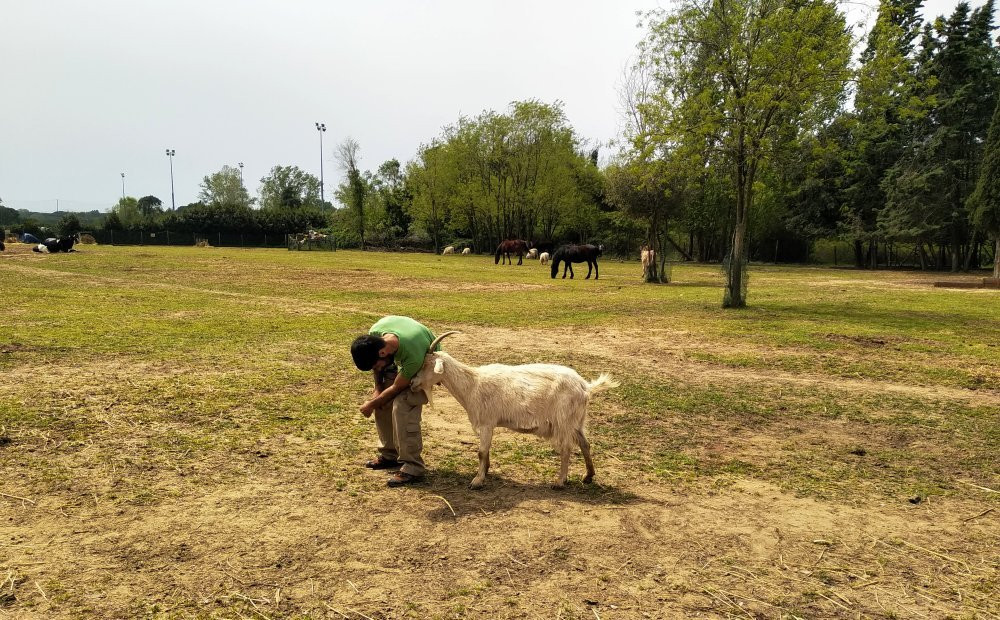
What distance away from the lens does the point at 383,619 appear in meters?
3.20

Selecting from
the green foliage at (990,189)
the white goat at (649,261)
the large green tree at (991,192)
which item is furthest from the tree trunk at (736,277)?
the green foliage at (990,189)

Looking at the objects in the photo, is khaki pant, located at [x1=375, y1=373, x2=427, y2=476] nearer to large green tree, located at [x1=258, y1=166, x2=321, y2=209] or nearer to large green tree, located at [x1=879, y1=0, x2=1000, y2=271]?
large green tree, located at [x1=879, y1=0, x2=1000, y2=271]

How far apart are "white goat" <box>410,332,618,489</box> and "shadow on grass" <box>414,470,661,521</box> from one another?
0.12 meters

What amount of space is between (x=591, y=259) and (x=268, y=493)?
26.9 meters

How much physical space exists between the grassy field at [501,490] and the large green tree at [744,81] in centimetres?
769

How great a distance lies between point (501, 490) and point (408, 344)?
1435mm

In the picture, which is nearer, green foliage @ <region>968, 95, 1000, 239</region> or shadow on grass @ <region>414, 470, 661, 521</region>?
shadow on grass @ <region>414, 470, 661, 521</region>

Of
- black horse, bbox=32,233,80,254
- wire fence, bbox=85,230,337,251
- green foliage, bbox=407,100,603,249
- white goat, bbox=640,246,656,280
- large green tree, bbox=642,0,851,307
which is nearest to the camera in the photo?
large green tree, bbox=642,0,851,307

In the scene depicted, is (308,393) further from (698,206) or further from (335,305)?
(698,206)

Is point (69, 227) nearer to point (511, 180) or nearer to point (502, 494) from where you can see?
point (511, 180)

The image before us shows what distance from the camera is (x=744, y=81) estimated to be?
16.5m

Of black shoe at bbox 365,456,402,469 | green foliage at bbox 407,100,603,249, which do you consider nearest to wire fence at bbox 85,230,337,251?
green foliage at bbox 407,100,603,249

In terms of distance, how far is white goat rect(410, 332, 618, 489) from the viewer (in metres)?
4.98

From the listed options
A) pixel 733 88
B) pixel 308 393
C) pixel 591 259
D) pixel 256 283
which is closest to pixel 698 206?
pixel 591 259
